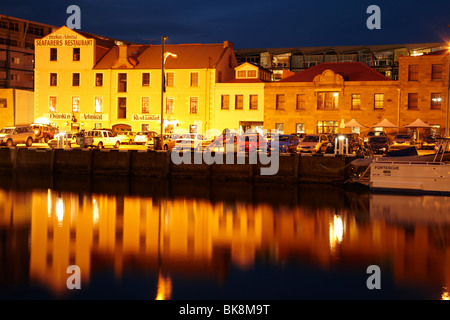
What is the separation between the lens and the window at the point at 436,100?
58.4 m

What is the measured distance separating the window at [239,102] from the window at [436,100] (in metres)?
19.6

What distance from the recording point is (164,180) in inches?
1342

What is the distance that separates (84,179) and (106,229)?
15.8 meters

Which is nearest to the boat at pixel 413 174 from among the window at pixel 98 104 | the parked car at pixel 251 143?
the parked car at pixel 251 143

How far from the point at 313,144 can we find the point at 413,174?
14.0 meters

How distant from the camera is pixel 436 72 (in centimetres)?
5856

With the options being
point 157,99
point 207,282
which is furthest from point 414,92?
point 207,282

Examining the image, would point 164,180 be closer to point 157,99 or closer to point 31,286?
point 31,286

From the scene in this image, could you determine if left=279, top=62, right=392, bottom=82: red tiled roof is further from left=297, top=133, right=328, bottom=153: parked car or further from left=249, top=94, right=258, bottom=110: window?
left=297, top=133, right=328, bottom=153: parked car

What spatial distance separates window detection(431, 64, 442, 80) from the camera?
58406 mm

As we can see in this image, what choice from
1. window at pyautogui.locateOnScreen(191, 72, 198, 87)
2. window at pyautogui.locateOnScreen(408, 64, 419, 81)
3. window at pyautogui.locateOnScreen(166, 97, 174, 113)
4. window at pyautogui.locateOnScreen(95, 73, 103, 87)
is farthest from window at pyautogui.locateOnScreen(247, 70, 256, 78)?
window at pyautogui.locateOnScreen(95, 73, 103, 87)

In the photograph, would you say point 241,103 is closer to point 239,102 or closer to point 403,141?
point 239,102

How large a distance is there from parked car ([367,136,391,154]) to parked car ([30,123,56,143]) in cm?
2971

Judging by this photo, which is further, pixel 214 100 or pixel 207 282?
pixel 214 100
